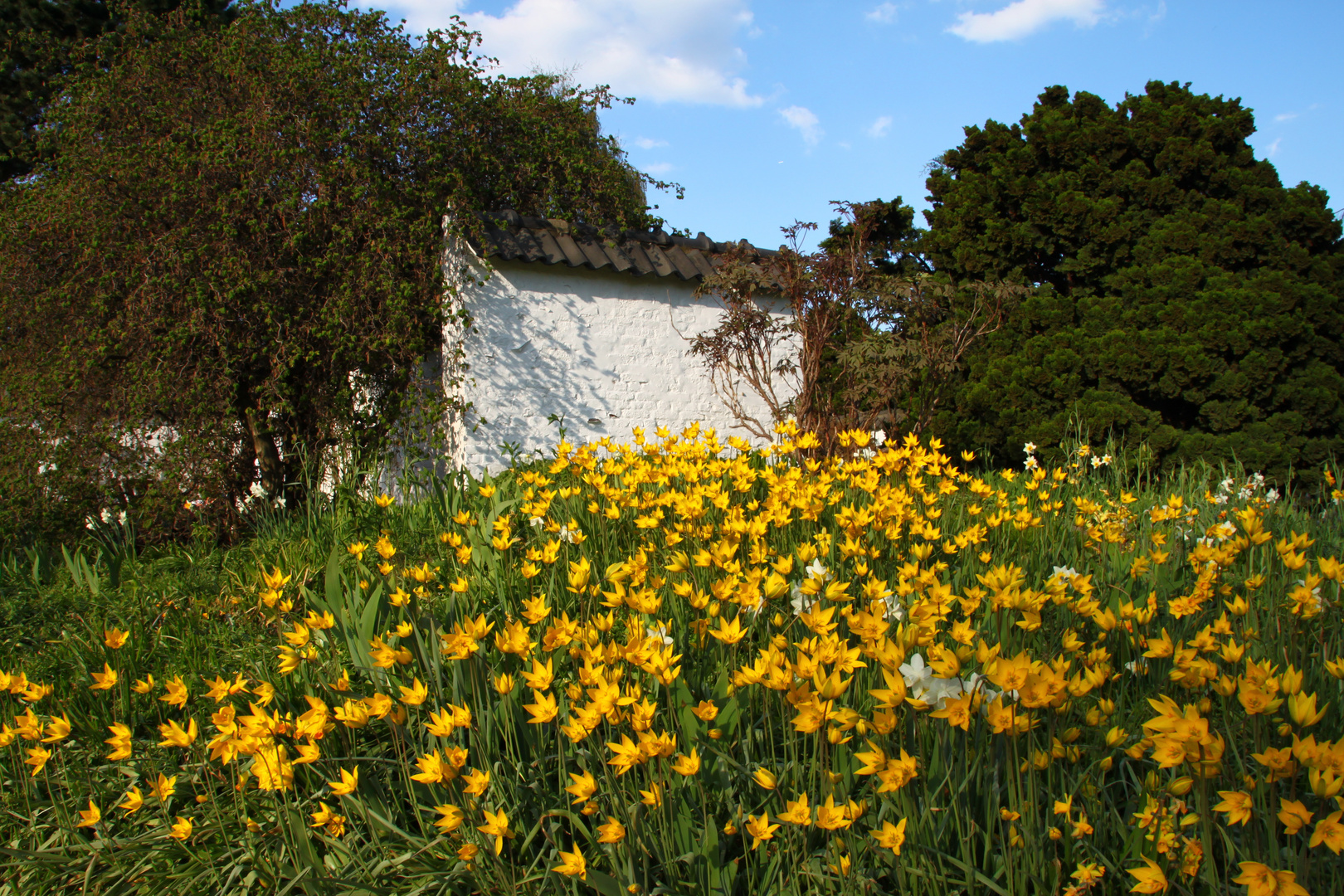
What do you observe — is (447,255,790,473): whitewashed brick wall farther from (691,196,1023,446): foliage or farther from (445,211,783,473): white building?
(691,196,1023,446): foliage

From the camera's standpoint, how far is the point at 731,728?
1577 millimetres

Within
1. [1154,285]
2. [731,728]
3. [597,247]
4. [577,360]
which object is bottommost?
[731,728]

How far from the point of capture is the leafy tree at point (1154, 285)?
5.31 m

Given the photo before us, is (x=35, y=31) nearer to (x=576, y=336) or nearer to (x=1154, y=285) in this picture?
(x=576, y=336)

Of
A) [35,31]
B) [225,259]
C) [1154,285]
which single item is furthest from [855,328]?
[35,31]

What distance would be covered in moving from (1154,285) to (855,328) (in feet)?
7.16

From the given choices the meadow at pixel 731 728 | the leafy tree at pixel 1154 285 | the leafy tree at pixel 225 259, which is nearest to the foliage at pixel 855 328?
the leafy tree at pixel 1154 285

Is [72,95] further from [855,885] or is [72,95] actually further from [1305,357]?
[1305,357]

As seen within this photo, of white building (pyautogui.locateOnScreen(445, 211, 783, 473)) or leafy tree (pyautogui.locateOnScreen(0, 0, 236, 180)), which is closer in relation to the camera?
white building (pyautogui.locateOnScreen(445, 211, 783, 473))

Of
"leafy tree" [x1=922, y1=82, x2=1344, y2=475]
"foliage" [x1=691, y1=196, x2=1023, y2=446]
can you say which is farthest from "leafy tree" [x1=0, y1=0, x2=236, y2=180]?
"leafy tree" [x1=922, y1=82, x2=1344, y2=475]

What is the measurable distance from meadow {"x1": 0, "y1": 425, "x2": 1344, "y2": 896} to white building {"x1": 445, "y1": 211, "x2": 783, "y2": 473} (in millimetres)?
3785

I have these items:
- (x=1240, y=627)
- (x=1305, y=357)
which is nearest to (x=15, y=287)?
(x=1240, y=627)

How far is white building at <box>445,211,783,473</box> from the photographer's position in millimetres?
6602

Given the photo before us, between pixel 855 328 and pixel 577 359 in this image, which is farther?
pixel 577 359
